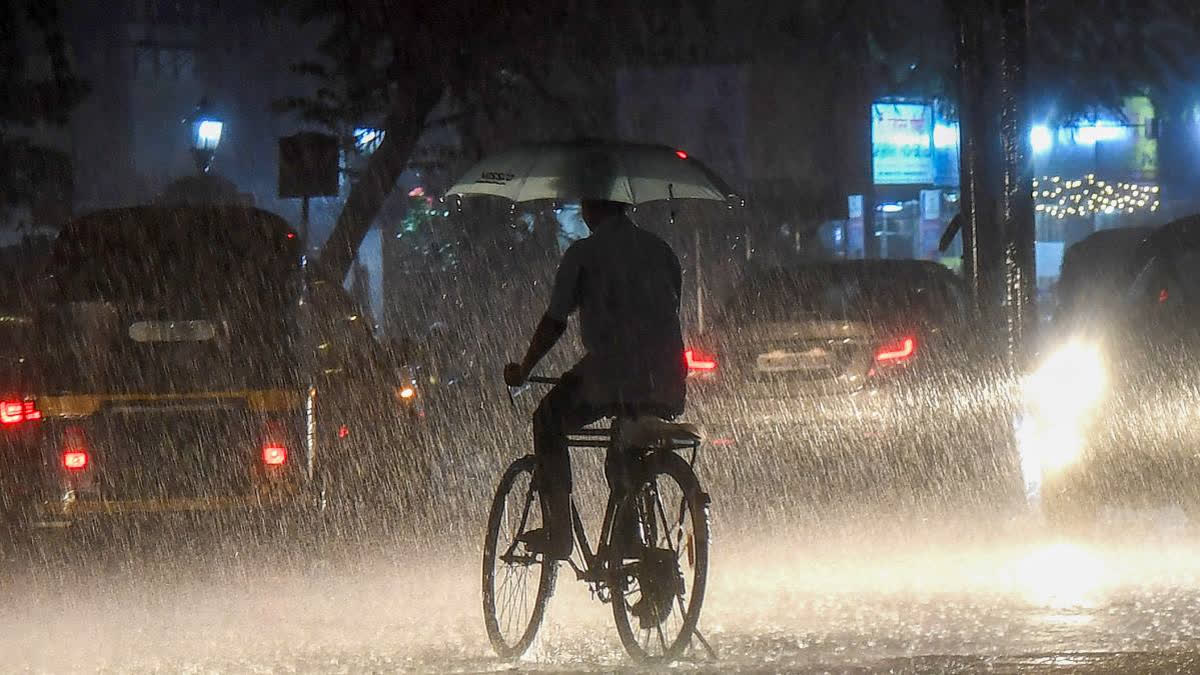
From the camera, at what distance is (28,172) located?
1947 cm

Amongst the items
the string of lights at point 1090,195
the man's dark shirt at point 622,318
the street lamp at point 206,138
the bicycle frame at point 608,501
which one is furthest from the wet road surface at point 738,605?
the string of lights at point 1090,195

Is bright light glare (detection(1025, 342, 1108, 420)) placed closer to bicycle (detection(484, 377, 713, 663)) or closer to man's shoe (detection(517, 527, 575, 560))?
bicycle (detection(484, 377, 713, 663))

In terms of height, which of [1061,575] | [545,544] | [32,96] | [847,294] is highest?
[32,96]

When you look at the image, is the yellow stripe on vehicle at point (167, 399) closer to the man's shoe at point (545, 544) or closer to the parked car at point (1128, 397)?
the man's shoe at point (545, 544)

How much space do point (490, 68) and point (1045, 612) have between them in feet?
40.6

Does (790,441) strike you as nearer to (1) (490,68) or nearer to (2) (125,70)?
(1) (490,68)

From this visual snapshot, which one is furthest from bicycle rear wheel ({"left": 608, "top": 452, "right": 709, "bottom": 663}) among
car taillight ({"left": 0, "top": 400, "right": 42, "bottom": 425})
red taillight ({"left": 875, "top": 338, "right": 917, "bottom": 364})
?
red taillight ({"left": 875, "top": 338, "right": 917, "bottom": 364})

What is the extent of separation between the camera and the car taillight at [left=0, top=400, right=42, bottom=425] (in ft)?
27.0

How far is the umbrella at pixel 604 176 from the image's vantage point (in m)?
6.82

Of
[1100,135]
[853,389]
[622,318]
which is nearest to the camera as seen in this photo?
[622,318]

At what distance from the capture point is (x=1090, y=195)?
98.7ft

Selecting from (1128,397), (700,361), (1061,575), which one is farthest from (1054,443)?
(700,361)

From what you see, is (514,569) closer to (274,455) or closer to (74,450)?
(274,455)

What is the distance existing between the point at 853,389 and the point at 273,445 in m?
3.10
